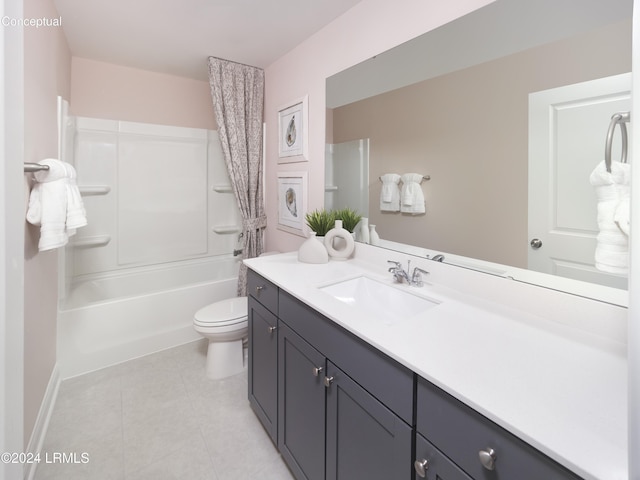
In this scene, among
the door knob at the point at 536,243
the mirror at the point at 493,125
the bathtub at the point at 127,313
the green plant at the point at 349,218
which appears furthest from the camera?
the bathtub at the point at 127,313

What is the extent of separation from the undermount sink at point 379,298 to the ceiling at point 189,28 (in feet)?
5.22

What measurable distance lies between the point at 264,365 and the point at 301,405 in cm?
39

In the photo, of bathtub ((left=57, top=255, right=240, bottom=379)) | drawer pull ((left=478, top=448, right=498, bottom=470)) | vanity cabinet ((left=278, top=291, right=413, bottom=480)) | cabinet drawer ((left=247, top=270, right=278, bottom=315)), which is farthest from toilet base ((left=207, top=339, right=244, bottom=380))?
drawer pull ((left=478, top=448, right=498, bottom=470))

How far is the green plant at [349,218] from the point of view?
1853mm

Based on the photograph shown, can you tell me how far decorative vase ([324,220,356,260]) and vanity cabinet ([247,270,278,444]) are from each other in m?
0.47

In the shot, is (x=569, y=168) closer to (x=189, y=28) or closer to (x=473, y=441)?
(x=473, y=441)

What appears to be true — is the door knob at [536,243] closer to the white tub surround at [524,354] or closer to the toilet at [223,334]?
the white tub surround at [524,354]

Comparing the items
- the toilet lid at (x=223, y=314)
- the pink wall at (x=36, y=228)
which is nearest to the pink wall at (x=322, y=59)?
the toilet lid at (x=223, y=314)

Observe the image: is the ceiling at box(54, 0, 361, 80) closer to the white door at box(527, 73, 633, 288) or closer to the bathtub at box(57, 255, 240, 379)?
the white door at box(527, 73, 633, 288)

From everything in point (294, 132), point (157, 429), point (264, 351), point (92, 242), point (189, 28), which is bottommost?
point (157, 429)

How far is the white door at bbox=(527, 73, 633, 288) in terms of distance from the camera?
3.00ft

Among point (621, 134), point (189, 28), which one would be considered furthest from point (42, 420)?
point (621, 134)

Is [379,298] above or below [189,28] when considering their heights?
below

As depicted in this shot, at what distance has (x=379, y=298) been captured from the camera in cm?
146
